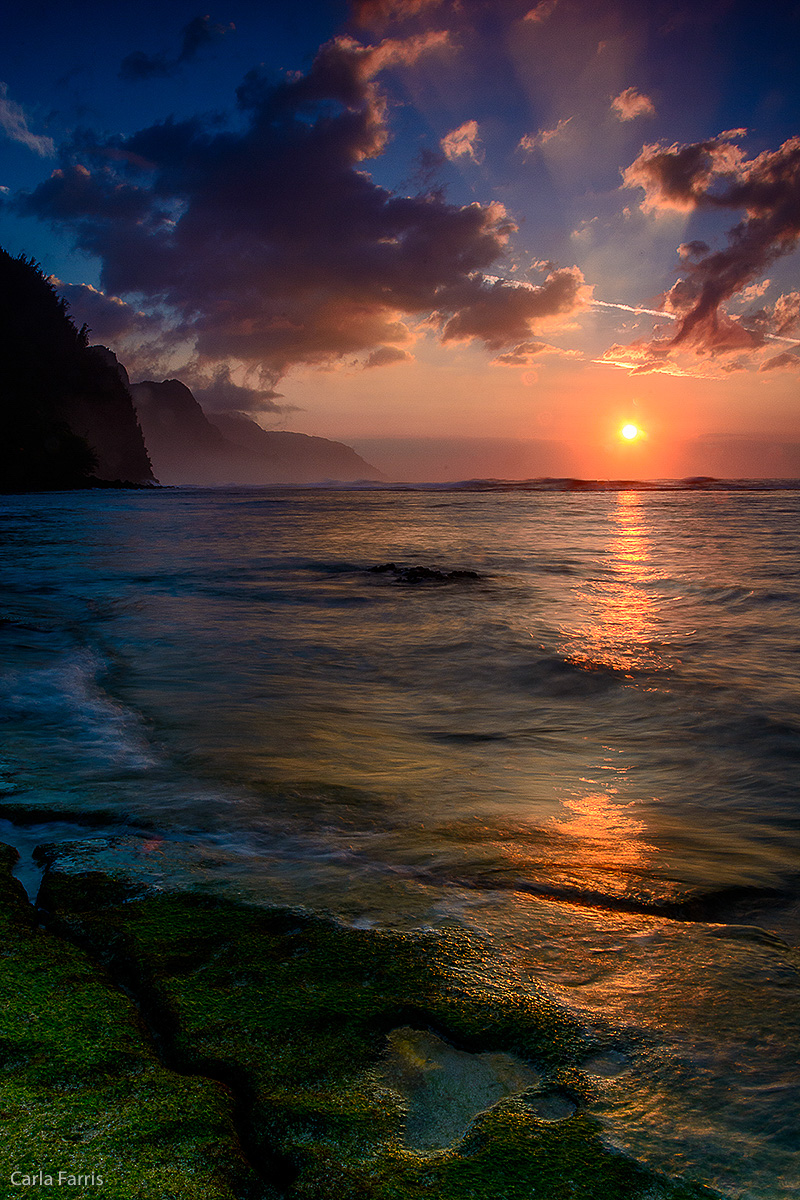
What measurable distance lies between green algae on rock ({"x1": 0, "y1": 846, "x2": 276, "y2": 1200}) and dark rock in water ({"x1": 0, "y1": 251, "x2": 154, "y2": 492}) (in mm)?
67368

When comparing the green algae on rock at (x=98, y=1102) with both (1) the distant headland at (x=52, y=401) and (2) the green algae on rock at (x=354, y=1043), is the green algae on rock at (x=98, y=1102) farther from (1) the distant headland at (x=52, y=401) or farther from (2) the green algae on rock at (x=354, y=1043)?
(1) the distant headland at (x=52, y=401)

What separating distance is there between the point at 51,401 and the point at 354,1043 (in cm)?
8248

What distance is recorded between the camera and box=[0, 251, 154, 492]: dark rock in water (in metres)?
60.3

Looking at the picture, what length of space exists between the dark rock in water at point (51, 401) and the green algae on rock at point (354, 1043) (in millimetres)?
67148

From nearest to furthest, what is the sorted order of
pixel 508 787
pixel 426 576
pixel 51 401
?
pixel 508 787, pixel 426 576, pixel 51 401

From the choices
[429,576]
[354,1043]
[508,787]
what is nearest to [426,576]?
[429,576]

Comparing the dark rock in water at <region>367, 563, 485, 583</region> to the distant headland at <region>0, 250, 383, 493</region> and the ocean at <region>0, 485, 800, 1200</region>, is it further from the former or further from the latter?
the distant headland at <region>0, 250, 383, 493</region>

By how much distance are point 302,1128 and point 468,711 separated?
390 centimetres

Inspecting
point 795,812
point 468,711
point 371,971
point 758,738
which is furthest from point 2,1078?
point 758,738

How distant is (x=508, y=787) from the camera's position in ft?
11.8

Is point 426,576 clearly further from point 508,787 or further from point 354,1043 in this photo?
point 354,1043

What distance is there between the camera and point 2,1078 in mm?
1378

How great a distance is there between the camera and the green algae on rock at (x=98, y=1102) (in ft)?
3.91

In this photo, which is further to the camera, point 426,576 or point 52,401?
point 52,401
